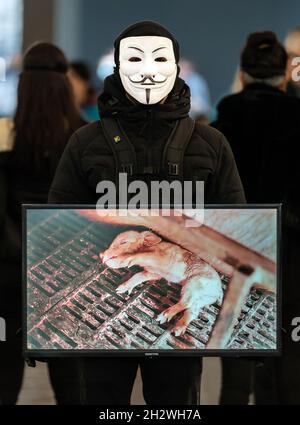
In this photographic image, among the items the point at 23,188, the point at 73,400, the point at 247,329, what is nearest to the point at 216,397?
the point at 73,400

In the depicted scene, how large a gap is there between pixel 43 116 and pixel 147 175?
2.80 ft

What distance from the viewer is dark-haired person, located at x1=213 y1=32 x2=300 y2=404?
3398 millimetres

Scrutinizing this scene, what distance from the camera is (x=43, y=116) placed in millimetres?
3395

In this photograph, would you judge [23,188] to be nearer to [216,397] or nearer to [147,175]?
[147,175]

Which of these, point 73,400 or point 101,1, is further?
point 101,1

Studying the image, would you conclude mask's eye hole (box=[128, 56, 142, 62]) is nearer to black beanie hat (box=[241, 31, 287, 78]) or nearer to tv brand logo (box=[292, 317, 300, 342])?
black beanie hat (box=[241, 31, 287, 78])

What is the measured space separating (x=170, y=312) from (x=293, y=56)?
1485mm

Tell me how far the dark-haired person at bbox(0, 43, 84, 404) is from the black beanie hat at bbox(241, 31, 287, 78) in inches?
24.8

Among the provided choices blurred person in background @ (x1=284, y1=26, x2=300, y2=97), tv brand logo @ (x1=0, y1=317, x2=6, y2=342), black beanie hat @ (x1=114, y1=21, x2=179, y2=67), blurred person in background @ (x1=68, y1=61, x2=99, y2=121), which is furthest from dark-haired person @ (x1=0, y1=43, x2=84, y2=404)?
blurred person in background @ (x1=68, y1=61, x2=99, y2=121)

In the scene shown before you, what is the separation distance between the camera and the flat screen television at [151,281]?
2516 millimetres

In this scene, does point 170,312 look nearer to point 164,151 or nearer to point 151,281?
point 151,281

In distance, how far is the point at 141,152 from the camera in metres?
2.68

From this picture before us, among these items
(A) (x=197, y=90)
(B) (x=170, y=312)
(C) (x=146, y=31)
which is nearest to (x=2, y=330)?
(B) (x=170, y=312)
